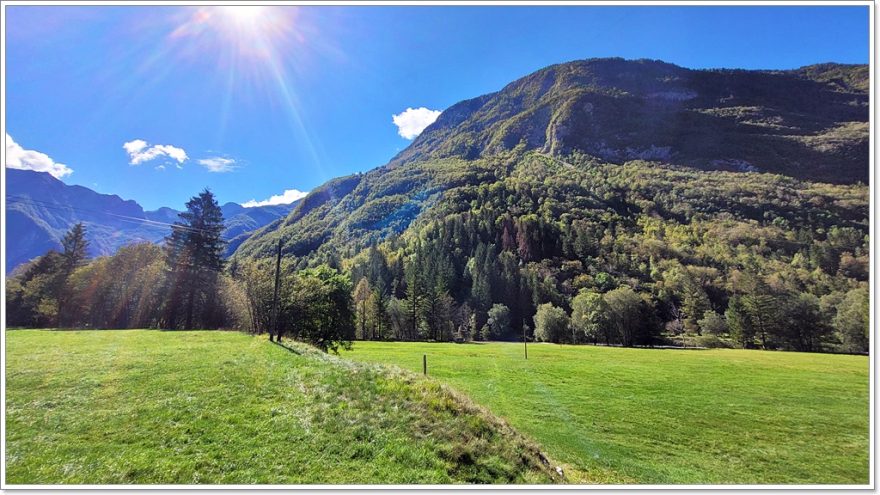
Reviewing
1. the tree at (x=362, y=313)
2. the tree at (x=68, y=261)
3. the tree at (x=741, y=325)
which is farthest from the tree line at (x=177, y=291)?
the tree at (x=741, y=325)

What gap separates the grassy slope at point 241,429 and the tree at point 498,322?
64.7 meters

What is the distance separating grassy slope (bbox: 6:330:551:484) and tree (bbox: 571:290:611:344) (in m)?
60.5

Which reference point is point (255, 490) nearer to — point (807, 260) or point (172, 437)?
point (172, 437)

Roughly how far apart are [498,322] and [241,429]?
71.2m

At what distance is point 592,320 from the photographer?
65000mm

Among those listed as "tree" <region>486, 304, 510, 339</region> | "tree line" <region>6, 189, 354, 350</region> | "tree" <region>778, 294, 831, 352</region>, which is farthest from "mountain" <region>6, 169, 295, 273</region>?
"tree" <region>778, 294, 831, 352</region>

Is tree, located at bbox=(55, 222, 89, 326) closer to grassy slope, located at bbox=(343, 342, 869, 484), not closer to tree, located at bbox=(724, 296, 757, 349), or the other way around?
grassy slope, located at bbox=(343, 342, 869, 484)

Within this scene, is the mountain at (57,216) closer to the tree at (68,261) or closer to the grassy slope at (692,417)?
the tree at (68,261)

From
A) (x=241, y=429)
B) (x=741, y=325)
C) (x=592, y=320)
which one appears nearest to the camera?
(x=241, y=429)

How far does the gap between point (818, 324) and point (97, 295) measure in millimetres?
83694

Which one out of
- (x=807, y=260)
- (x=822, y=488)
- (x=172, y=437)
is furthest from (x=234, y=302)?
(x=807, y=260)

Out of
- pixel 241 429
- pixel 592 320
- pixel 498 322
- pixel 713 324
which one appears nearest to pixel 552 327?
pixel 592 320

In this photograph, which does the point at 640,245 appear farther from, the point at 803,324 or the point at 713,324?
the point at 803,324

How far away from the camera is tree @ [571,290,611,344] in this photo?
64.8 meters
